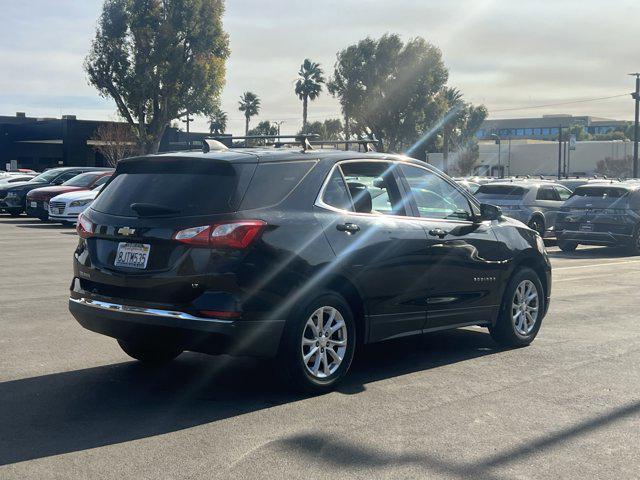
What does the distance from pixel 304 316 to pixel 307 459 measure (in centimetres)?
136

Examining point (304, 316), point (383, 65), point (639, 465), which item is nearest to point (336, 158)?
point (304, 316)

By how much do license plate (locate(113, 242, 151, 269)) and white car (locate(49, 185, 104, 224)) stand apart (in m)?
18.2

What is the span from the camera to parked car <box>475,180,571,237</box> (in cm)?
2167

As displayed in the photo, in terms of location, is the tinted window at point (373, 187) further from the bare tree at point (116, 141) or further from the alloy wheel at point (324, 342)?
the bare tree at point (116, 141)

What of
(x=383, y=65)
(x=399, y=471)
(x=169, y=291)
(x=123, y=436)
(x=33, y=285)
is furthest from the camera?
(x=383, y=65)

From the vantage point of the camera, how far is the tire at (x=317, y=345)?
6.03 metres

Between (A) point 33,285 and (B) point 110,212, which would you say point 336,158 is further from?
(A) point 33,285

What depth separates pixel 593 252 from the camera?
20234 millimetres

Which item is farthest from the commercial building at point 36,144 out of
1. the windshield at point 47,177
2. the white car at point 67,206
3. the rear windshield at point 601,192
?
the rear windshield at point 601,192

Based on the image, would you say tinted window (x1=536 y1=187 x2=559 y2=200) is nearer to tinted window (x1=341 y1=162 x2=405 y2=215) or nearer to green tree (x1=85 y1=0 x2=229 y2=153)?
tinted window (x1=341 y1=162 x2=405 y2=215)

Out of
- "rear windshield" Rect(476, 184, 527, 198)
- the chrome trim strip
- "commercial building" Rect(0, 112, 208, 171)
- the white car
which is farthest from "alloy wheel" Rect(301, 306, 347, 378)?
"commercial building" Rect(0, 112, 208, 171)

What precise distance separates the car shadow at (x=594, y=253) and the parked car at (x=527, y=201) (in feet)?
3.74

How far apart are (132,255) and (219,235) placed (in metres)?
0.71

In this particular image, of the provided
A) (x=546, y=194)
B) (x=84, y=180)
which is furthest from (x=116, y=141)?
(x=546, y=194)
